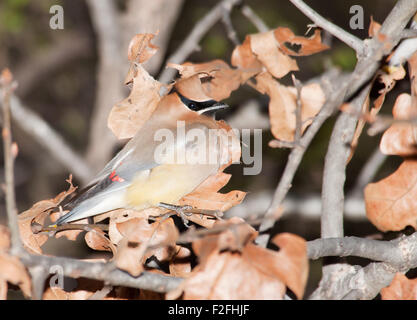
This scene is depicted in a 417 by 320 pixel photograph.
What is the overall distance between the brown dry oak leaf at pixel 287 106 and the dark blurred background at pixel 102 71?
2.54 meters

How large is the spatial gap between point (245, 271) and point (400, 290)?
2.25ft

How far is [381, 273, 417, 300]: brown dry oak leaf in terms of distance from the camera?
7.63ft

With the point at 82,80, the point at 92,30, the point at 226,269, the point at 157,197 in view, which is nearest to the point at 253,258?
the point at 226,269

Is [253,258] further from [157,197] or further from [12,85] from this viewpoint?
[157,197]

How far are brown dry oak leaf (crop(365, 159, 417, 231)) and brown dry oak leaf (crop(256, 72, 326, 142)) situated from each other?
0.45 metres

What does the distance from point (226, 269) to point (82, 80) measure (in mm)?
7586

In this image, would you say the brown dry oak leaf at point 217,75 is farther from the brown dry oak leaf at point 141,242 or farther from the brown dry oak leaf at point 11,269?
the brown dry oak leaf at point 11,269

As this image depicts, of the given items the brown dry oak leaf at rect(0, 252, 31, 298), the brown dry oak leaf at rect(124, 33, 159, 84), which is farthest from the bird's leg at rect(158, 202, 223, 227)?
the brown dry oak leaf at rect(0, 252, 31, 298)

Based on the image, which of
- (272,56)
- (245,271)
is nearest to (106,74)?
(272,56)

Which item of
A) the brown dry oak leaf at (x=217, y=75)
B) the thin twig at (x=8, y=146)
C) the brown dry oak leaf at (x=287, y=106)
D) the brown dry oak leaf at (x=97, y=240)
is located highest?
the brown dry oak leaf at (x=217, y=75)

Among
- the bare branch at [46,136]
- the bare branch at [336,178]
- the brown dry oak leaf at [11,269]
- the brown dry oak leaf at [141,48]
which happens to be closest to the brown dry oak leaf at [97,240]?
Result: the brown dry oak leaf at [11,269]

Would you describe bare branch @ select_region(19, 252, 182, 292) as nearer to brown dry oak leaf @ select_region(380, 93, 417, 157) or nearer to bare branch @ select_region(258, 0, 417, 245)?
bare branch @ select_region(258, 0, 417, 245)

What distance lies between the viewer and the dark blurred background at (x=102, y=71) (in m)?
5.54

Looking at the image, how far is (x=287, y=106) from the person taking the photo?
2.82 meters
